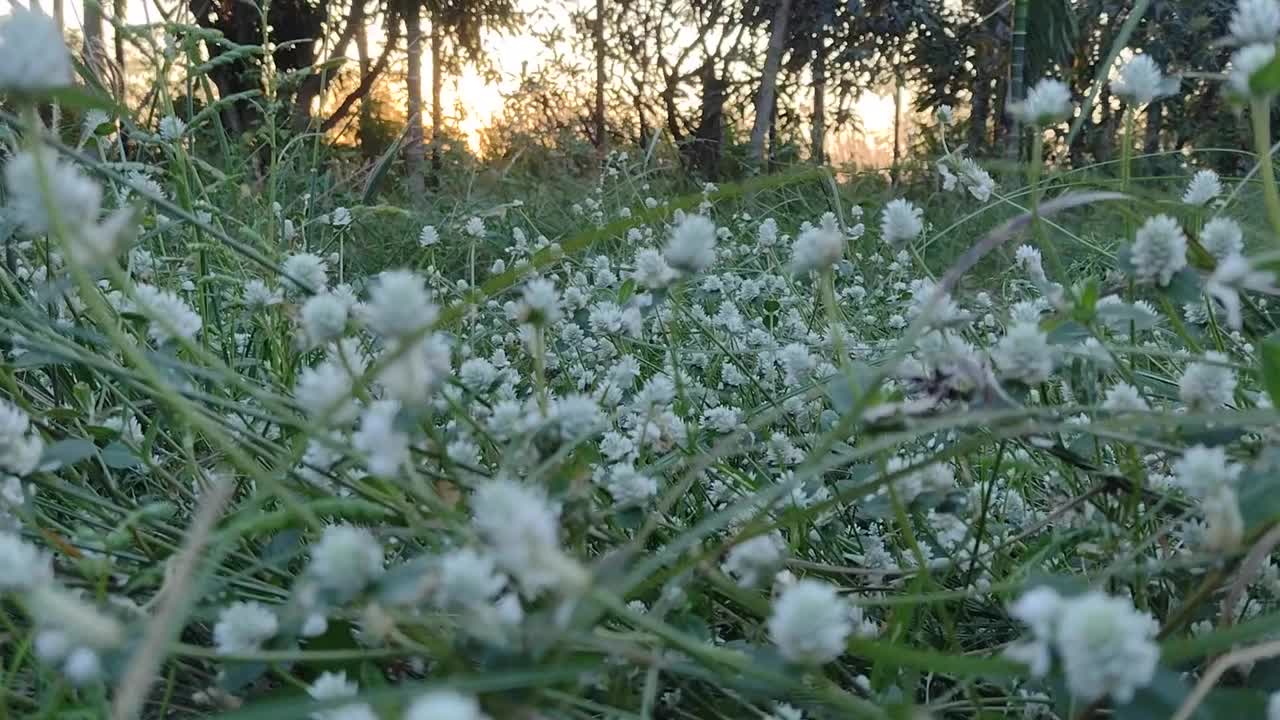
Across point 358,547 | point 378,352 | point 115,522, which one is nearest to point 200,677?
point 115,522

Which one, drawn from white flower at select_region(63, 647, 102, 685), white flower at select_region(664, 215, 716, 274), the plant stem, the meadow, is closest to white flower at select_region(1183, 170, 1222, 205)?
the meadow

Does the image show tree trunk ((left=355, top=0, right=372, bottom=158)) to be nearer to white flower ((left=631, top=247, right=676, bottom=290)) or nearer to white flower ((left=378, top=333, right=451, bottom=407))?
white flower ((left=631, top=247, right=676, bottom=290))

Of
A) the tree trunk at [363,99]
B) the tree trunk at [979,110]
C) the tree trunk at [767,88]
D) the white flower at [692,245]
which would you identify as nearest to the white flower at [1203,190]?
the white flower at [692,245]

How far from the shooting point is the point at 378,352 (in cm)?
120

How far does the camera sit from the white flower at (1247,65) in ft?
1.52

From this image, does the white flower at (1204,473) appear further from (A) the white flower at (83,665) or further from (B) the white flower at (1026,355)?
(A) the white flower at (83,665)

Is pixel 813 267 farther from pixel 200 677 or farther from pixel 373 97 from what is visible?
pixel 373 97

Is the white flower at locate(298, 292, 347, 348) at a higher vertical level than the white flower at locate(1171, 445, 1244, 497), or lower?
higher

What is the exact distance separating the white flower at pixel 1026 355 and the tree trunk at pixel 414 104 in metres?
3.42

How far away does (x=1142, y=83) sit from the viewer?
64 centimetres

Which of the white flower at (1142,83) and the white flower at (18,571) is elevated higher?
the white flower at (1142,83)

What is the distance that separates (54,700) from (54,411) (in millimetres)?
341

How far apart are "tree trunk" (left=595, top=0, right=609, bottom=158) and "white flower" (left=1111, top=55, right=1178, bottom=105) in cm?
523

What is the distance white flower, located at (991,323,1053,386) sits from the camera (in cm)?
48
